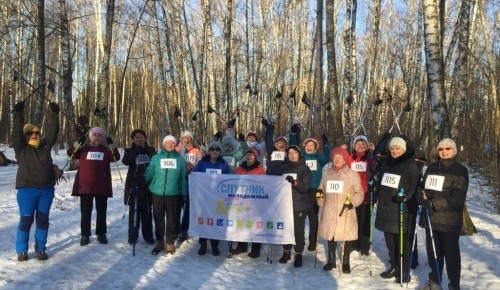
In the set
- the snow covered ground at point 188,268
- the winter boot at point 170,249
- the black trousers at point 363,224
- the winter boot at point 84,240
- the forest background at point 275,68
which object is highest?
the forest background at point 275,68

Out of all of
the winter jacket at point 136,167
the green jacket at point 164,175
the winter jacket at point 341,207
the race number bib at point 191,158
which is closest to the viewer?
the winter jacket at point 341,207

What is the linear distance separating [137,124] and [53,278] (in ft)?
127

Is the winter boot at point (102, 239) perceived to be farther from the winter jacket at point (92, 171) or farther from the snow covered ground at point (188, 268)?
the winter jacket at point (92, 171)

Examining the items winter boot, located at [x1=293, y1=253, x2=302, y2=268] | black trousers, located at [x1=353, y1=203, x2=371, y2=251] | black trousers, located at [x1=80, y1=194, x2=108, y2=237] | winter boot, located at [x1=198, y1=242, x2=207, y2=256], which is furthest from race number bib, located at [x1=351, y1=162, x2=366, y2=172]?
black trousers, located at [x1=80, y1=194, x2=108, y2=237]

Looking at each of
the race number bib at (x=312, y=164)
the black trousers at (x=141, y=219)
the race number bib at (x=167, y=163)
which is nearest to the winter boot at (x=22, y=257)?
the black trousers at (x=141, y=219)

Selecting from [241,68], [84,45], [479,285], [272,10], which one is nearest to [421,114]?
[479,285]

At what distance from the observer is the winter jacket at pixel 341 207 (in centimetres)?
600

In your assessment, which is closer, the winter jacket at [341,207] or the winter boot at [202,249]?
the winter jacket at [341,207]

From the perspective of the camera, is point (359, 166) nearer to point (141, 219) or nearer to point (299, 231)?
point (299, 231)

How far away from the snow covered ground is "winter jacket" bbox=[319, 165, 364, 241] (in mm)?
602

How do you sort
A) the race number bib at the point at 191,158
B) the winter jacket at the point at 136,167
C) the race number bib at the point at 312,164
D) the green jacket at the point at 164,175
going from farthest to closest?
the race number bib at the point at 191,158 → the race number bib at the point at 312,164 → the winter jacket at the point at 136,167 → the green jacket at the point at 164,175

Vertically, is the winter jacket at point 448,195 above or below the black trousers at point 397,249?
above

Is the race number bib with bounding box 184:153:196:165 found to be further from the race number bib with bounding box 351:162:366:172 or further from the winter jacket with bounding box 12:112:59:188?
the race number bib with bounding box 351:162:366:172

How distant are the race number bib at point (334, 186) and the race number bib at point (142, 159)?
10.2 feet
